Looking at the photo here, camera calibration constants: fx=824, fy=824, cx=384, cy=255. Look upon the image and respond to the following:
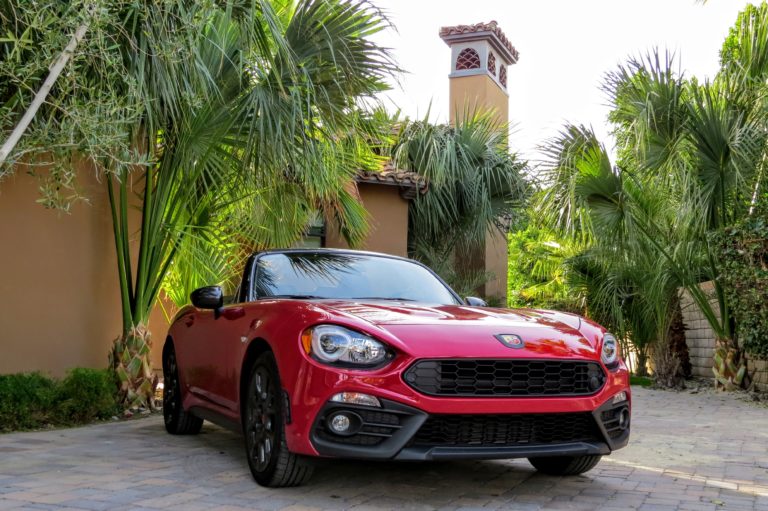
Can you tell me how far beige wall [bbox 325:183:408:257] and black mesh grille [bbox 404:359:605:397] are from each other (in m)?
10.1

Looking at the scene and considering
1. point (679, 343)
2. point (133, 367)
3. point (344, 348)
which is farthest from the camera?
point (679, 343)

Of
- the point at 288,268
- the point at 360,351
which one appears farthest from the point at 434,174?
the point at 360,351

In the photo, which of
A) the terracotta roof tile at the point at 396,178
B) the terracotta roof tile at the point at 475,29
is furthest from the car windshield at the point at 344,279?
the terracotta roof tile at the point at 475,29

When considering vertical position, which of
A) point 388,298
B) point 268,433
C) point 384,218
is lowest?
point 268,433

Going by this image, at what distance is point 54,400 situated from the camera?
744 cm

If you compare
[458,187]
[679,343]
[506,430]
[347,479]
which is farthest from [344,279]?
[458,187]

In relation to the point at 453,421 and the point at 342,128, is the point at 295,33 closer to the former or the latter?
the point at 342,128

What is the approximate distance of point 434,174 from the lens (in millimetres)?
14984

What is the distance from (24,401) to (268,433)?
358 centimetres

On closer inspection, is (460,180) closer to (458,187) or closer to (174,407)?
(458,187)

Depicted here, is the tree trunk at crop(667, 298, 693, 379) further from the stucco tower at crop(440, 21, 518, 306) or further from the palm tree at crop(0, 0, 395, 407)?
the stucco tower at crop(440, 21, 518, 306)

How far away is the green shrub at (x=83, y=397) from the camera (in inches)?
295

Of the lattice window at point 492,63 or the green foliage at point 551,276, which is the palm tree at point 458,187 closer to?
the green foliage at point 551,276

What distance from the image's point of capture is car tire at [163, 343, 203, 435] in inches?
259
